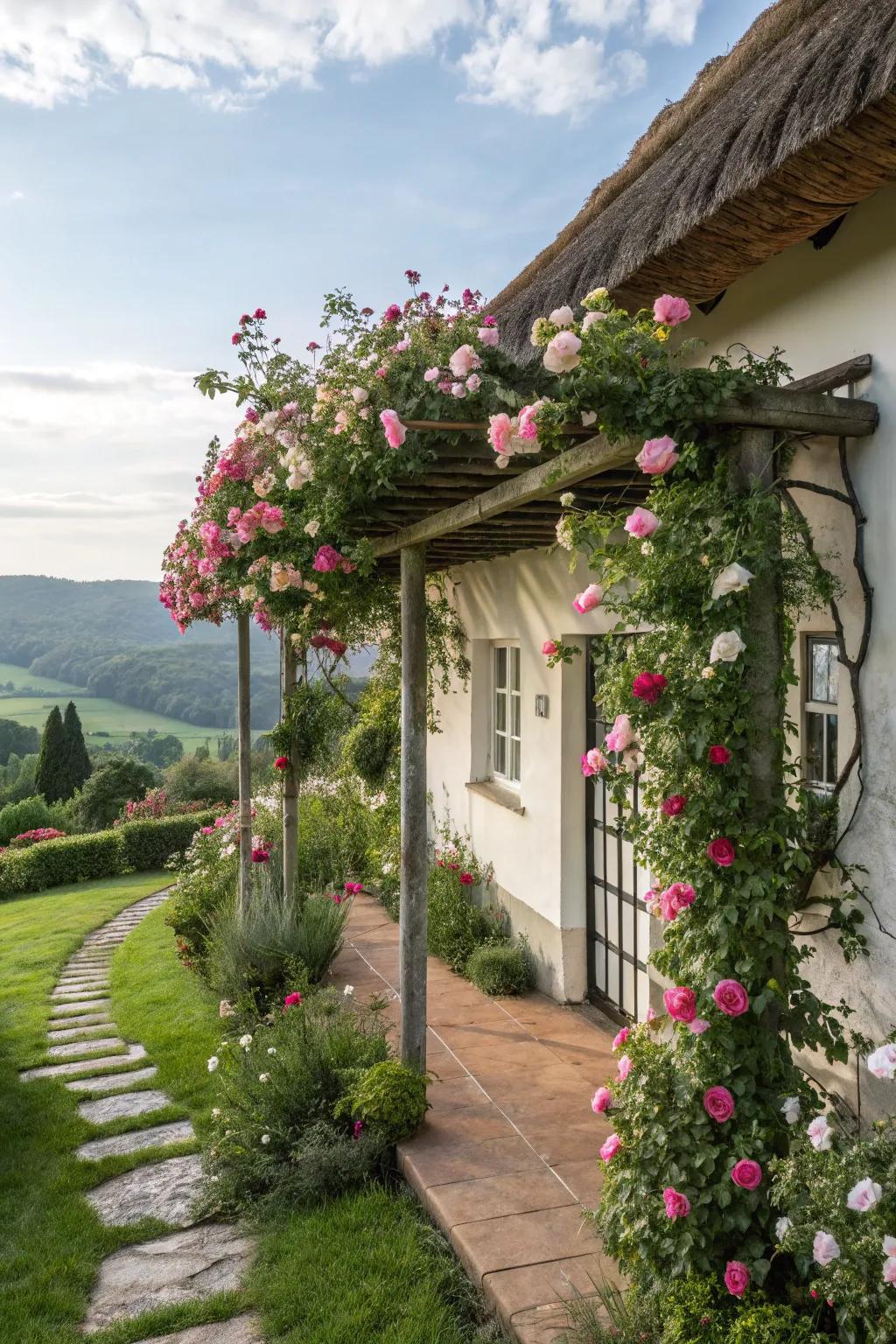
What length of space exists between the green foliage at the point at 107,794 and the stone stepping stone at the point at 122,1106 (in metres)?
14.0

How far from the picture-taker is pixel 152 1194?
13.4 feet

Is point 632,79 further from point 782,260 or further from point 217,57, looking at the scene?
point 782,260

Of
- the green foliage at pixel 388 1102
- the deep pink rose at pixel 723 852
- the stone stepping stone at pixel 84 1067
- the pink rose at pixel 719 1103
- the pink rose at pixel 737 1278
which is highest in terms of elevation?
the deep pink rose at pixel 723 852

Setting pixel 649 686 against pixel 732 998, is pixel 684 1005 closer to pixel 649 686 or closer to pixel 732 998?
pixel 732 998

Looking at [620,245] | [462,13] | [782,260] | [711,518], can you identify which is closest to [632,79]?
[462,13]

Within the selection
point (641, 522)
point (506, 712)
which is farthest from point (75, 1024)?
point (641, 522)

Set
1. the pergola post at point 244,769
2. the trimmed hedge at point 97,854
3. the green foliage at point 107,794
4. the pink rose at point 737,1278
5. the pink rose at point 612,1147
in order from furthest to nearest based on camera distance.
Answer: the green foliage at point 107,794
the trimmed hedge at point 97,854
the pergola post at point 244,769
the pink rose at point 612,1147
the pink rose at point 737,1278

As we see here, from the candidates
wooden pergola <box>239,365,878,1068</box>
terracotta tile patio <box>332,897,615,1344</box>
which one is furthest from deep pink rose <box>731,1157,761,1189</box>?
wooden pergola <box>239,365,878,1068</box>

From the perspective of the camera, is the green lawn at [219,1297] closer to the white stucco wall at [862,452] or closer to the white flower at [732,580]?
the white stucco wall at [862,452]

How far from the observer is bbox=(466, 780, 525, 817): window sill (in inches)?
261

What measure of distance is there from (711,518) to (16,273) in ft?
19.3


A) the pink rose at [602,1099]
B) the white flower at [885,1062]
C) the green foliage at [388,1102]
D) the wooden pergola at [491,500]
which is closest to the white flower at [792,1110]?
the white flower at [885,1062]

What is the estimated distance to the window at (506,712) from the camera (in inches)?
280

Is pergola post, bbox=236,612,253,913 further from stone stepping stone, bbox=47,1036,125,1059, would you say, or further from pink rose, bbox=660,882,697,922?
pink rose, bbox=660,882,697,922
